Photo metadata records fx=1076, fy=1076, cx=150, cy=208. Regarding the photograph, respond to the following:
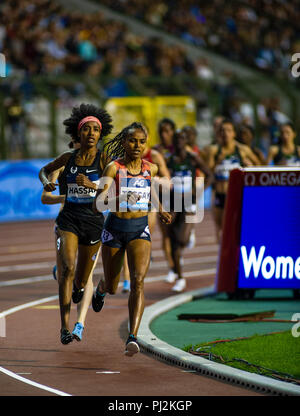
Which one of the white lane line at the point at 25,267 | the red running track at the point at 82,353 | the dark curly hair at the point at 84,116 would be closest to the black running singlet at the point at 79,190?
the dark curly hair at the point at 84,116

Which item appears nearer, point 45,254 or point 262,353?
point 262,353

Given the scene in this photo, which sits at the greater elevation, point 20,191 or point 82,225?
point 82,225

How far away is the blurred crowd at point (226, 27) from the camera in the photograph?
3362 centimetres

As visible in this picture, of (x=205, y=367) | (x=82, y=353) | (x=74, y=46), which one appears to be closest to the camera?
(x=205, y=367)

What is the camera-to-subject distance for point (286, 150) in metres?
16.8

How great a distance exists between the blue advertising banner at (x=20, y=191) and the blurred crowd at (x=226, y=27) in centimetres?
900

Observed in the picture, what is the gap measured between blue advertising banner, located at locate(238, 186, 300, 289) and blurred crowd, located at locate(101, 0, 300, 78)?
20600mm

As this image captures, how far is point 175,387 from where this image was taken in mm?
8367

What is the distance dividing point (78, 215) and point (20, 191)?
16.3m

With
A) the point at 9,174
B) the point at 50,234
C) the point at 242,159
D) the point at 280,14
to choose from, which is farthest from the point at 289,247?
the point at 280,14

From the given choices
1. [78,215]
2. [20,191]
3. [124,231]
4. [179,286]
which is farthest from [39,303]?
[20,191]

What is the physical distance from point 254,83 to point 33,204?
7080 millimetres

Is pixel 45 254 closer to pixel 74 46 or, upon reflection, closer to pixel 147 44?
pixel 74 46

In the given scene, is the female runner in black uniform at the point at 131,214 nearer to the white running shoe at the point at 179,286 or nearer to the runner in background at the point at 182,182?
the white running shoe at the point at 179,286
